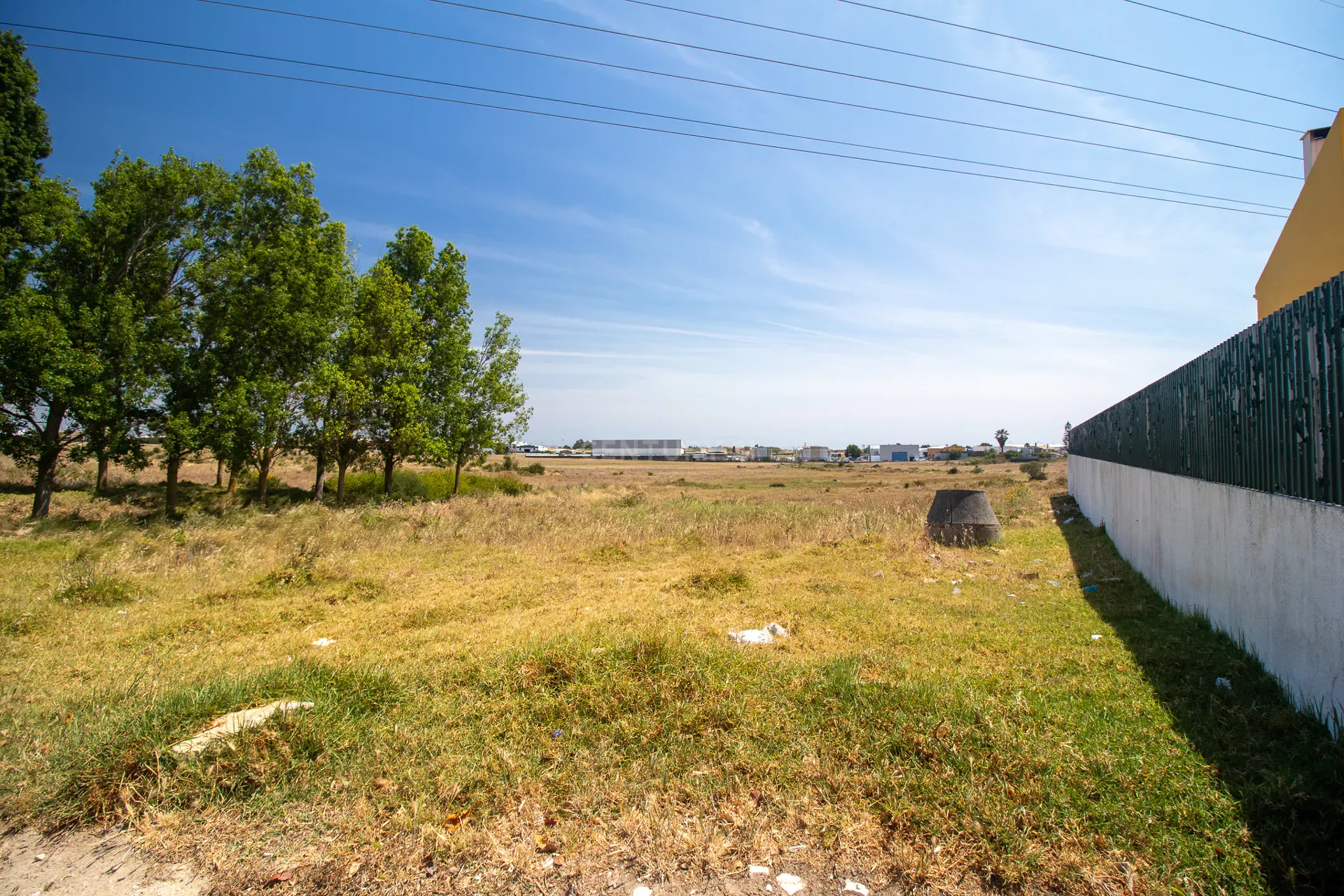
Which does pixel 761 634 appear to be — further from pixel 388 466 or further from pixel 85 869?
pixel 388 466

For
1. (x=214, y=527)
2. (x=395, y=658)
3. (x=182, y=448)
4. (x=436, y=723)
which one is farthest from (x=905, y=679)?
(x=182, y=448)

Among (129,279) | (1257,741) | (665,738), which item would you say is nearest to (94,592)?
(665,738)

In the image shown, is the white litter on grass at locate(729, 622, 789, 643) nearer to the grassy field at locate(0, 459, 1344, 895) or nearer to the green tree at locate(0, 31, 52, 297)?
the grassy field at locate(0, 459, 1344, 895)

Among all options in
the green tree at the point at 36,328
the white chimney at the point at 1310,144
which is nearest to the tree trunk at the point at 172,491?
the green tree at the point at 36,328

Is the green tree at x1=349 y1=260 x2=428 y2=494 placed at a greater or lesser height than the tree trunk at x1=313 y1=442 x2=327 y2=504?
greater

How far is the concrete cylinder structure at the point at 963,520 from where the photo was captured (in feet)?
39.9

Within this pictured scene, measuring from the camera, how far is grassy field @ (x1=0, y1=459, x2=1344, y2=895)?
2854mm

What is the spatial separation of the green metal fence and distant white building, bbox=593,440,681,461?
10621cm

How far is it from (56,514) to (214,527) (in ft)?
12.9

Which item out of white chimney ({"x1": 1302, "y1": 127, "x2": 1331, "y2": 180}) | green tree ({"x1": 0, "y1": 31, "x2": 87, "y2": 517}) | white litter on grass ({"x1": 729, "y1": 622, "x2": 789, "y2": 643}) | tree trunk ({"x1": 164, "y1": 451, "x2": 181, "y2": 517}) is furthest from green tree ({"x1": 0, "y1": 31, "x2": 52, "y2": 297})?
white chimney ({"x1": 1302, "y1": 127, "x2": 1331, "y2": 180})

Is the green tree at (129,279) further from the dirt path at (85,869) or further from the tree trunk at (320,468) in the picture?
the dirt path at (85,869)

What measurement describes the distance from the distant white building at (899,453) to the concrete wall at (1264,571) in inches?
4309

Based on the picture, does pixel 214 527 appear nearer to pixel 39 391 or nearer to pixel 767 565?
pixel 39 391

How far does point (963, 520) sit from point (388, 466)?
702 inches
